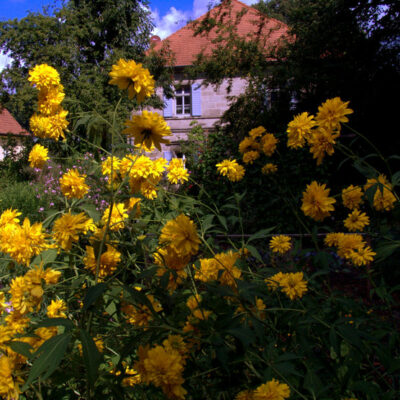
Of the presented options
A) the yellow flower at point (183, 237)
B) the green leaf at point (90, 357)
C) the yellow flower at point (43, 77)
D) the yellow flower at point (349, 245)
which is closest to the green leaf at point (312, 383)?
the yellow flower at point (183, 237)

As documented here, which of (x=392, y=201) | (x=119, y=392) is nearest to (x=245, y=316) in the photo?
(x=119, y=392)

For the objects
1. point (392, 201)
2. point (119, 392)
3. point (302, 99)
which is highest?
point (302, 99)

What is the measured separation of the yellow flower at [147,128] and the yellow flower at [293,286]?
70 cm

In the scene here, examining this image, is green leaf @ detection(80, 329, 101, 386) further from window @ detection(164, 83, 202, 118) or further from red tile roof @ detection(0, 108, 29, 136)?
red tile roof @ detection(0, 108, 29, 136)

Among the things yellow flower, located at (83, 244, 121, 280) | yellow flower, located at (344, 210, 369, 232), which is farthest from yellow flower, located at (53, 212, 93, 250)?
yellow flower, located at (344, 210, 369, 232)

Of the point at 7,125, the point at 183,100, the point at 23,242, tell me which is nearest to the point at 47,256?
the point at 23,242

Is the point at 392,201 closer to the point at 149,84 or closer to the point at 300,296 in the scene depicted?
the point at 300,296

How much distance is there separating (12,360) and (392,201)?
5.13 ft

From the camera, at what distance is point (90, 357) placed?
26.2 inches

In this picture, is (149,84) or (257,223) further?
(257,223)

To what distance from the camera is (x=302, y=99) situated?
6031mm

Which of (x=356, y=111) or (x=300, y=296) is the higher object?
(x=356, y=111)

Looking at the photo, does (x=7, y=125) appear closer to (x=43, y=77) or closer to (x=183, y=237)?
(x=43, y=77)

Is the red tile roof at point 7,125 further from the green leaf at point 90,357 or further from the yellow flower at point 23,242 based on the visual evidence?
the green leaf at point 90,357
